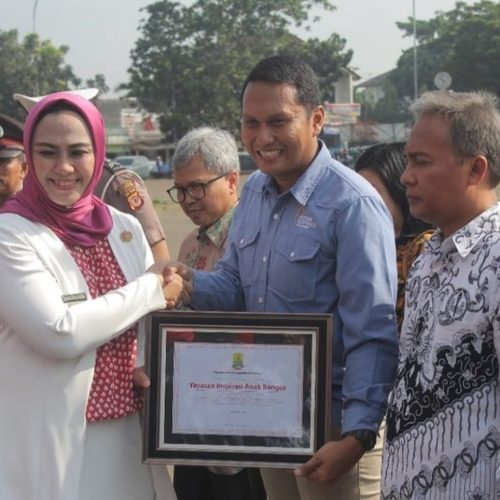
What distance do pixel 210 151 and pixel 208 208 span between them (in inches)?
9.8

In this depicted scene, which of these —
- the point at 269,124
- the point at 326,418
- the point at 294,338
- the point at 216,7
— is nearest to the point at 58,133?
the point at 269,124

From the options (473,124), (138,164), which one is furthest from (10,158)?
(138,164)

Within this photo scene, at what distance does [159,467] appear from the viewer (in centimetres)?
329

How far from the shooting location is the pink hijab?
3150 mm

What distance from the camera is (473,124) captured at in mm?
2758

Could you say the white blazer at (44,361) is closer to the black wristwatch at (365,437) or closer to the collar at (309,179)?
the collar at (309,179)

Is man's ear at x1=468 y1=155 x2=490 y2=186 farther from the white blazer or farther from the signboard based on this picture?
the signboard

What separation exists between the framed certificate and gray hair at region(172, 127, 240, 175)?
4.65 feet

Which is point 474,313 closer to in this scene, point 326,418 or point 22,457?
point 326,418

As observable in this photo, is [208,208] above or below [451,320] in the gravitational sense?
above

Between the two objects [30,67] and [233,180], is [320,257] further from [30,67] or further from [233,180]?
[30,67]

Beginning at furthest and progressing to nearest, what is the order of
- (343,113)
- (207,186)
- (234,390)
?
(343,113) < (207,186) < (234,390)

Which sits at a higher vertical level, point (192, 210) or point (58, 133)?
point (58, 133)

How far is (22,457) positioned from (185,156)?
1800mm
